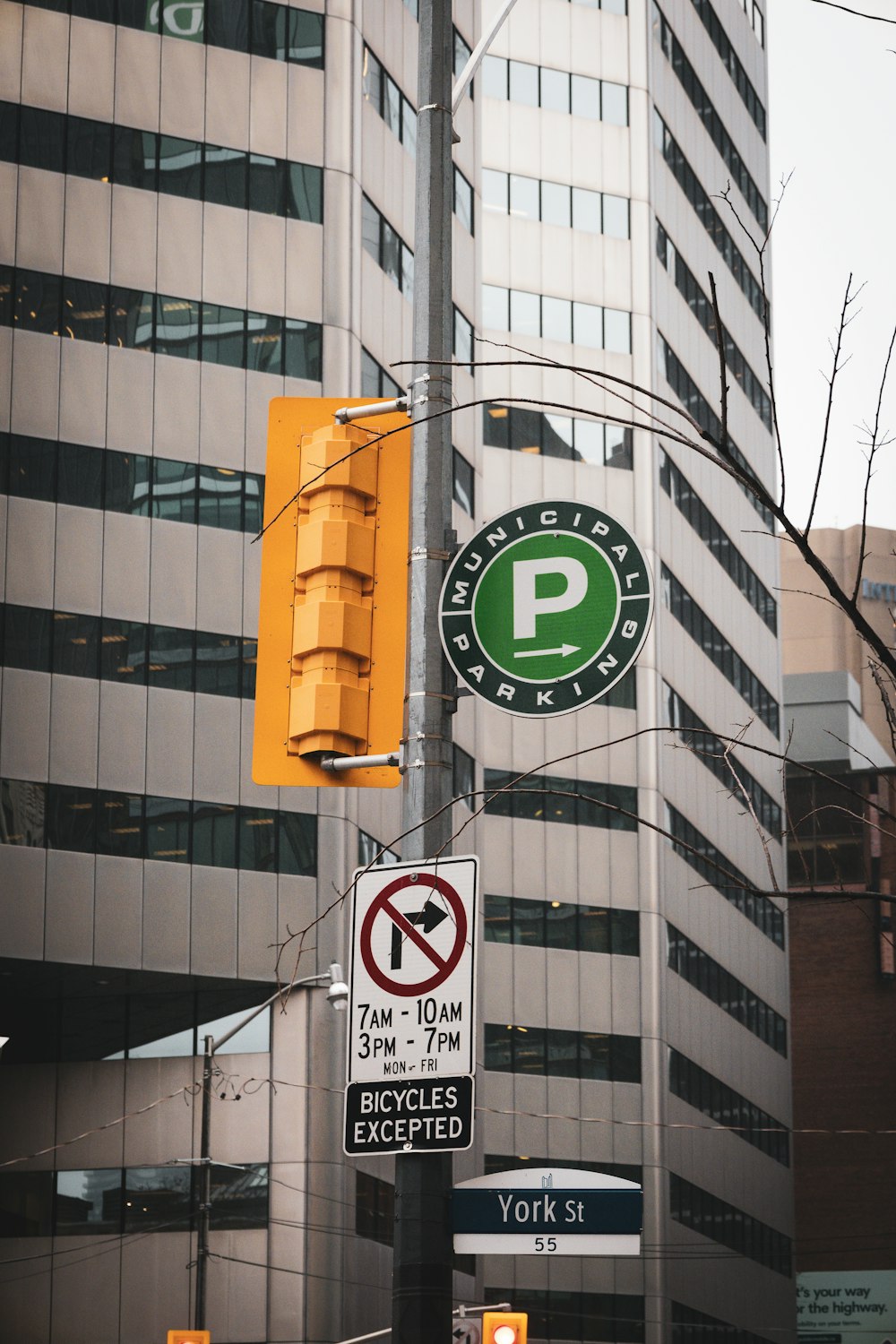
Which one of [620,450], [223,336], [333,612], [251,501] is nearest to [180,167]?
[223,336]

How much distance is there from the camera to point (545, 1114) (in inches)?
2138

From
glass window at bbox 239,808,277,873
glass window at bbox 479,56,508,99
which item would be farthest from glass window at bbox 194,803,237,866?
glass window at bbox 479,56,508,99

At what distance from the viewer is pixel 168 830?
40906 mm

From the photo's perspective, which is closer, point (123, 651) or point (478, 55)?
point (478, 55)

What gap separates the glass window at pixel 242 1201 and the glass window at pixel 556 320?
28027 mm

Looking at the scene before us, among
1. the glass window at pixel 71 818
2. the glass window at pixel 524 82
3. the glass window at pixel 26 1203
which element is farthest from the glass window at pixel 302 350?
the glass window at pixel 524 82

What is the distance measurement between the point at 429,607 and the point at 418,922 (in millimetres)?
1412

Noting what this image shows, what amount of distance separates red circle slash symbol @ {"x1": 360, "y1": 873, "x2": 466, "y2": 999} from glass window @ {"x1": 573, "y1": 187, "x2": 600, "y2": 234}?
189 ft

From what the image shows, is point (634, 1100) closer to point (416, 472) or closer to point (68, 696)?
point (68, 696)

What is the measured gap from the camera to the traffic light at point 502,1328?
1764 centimetres

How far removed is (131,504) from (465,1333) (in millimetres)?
19065

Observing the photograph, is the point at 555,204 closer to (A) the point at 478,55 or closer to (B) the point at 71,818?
(B) the point at 71,818

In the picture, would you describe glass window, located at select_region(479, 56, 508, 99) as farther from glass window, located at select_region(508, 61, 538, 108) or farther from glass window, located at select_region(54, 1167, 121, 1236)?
glass window, located at select_region(54, 1167, 121, 1236)

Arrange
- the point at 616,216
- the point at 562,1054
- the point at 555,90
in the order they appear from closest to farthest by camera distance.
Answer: the point at 562,1054 < the point at 616,216 < the point at 555,90
